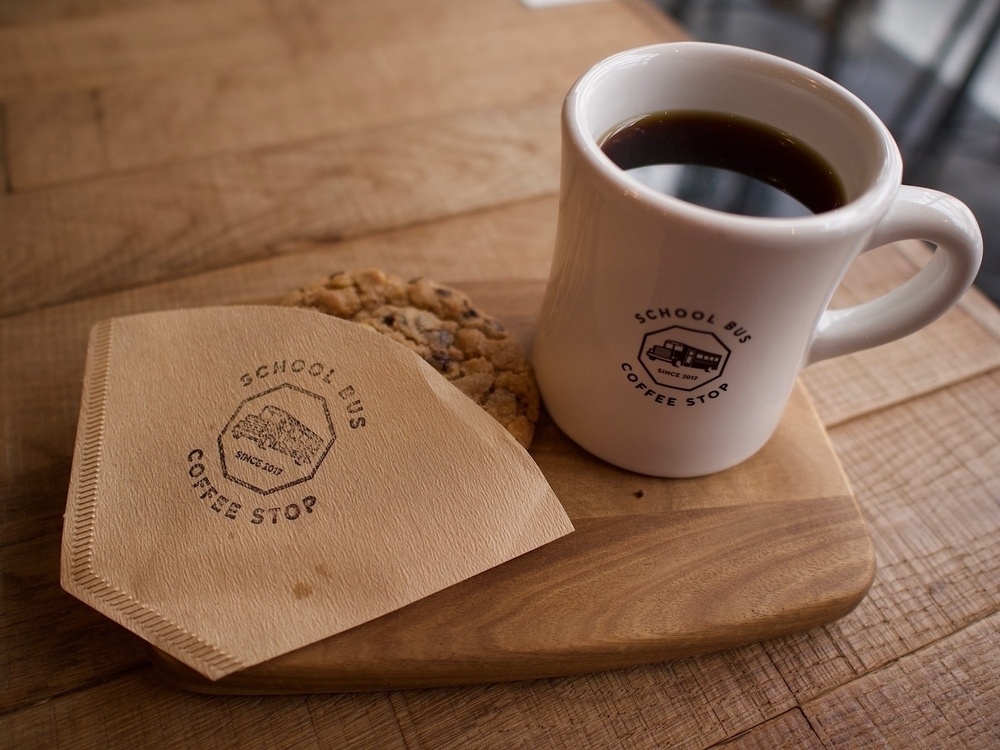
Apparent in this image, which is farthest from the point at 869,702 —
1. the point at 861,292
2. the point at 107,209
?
the point at 107,209

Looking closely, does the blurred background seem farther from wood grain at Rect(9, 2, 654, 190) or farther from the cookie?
the cookie

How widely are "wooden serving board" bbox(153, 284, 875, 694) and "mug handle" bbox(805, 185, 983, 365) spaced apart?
0.31 feet

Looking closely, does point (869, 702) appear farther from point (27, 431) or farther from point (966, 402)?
point (27, 431)

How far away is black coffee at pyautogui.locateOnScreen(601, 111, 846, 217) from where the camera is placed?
511 mm

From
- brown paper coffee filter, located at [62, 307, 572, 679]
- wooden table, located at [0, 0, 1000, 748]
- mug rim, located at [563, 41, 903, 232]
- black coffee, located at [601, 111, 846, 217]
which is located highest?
mug rim, located at [563, 41, 903, 232]

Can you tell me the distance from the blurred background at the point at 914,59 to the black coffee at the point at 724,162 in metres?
0.63

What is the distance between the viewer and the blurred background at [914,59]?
1109 millimetres

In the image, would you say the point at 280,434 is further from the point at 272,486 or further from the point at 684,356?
the point at 684,356

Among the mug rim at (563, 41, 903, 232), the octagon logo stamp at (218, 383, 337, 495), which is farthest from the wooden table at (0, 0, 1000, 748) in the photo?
the mug rim at (563, 41, 903, 232)

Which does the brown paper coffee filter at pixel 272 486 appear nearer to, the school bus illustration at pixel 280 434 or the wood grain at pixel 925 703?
the school bus illustration at pixel 280 434

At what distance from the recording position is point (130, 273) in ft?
2.32

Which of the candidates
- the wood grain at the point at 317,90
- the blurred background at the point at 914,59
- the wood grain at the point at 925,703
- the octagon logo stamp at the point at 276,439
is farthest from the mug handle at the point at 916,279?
the blurred background at the point at 914,59

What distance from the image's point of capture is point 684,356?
46 centimetres

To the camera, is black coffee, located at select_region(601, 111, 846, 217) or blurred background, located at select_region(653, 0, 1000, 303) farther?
blurred background, located at select_region(653, 0, 1000, 303)
